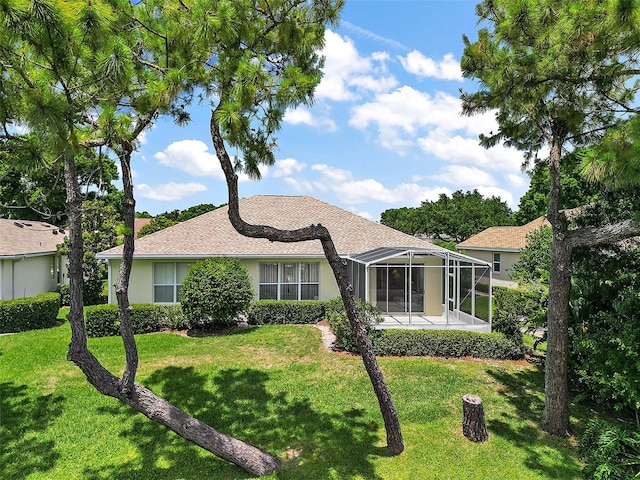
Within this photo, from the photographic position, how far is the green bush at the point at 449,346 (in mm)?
10172

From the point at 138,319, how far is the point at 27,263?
8858mm

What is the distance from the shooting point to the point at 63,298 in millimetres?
17250

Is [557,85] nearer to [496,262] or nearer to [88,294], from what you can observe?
[88,294]

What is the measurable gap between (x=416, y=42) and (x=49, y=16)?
7.49 meters

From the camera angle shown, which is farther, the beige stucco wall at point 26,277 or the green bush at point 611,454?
the beige stucco wall at point 26,277

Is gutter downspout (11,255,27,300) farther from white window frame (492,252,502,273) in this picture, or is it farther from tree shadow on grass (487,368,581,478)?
white window frame (492,252,502,273)

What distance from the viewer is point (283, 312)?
550 inches

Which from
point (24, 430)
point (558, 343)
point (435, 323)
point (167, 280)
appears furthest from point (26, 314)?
point (558, 343)

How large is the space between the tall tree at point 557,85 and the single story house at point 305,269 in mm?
6597

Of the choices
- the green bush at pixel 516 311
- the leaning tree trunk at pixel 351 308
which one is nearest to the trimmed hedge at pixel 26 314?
the leaning tree trunk at pixel 351 308

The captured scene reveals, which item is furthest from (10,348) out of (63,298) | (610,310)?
(610,310)

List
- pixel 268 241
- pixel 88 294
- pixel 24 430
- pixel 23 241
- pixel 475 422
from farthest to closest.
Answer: pixel 23 241, pixel 88 294, pixel 268 241, pixel 24 430, pixel 475 422

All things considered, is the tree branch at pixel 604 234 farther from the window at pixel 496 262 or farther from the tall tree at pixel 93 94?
the window at pixel 496 262

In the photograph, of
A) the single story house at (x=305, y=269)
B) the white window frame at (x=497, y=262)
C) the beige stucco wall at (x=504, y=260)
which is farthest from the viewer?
the white window frame at (x=497, y=262)
